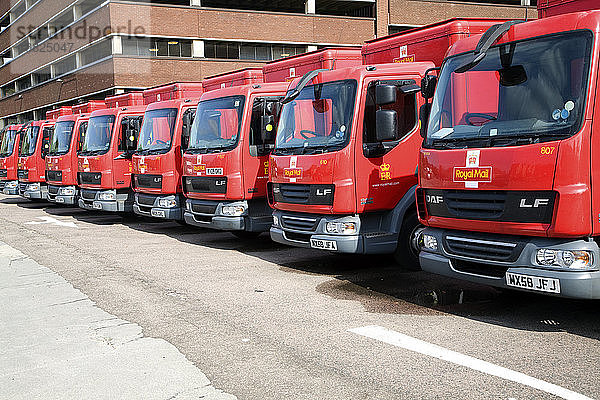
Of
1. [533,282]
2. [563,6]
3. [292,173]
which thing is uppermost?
[563,6]

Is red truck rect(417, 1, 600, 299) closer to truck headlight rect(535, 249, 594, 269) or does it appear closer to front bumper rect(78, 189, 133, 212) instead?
truck headlight rect(535, 249, 594, 269)

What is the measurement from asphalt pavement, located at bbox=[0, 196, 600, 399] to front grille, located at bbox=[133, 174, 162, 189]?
308 centimetres

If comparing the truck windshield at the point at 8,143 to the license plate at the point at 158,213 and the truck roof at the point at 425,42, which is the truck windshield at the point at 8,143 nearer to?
the license plate at the point at 158,213

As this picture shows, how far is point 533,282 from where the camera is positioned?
19.7 ft

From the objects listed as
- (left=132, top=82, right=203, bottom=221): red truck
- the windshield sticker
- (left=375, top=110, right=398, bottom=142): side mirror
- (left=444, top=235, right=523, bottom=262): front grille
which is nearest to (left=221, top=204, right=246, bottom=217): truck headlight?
(left=132, top=82, right=203, bottom=221): red truck

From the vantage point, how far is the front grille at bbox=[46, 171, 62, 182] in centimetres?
1870

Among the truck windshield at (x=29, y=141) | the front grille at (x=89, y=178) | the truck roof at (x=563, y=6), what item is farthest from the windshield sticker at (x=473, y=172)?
the truck windshield at (x=29, y=141)

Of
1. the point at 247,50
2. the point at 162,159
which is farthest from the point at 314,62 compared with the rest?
the point at 247,50

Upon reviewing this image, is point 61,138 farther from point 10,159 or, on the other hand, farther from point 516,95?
point 516,95

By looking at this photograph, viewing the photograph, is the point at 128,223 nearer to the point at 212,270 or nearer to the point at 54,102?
the point at 212,270

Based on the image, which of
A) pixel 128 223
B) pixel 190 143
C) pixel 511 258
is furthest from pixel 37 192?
pixel 511 258

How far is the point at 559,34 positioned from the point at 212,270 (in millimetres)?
5703

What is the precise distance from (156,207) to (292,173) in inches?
204

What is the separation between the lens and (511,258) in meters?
6.23
